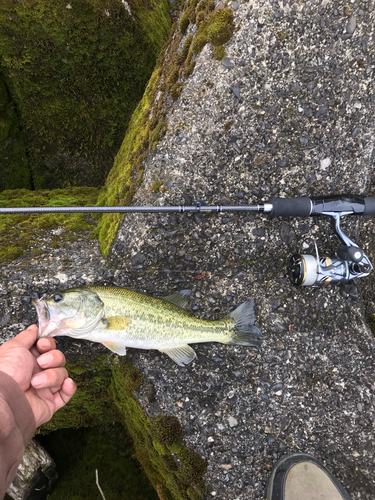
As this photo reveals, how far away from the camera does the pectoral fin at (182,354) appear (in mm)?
3553

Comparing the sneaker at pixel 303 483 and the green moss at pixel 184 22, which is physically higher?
the green moss at pixel 184 22

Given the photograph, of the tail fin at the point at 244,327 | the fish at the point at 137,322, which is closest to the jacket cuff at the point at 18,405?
the fish at the point at 137,322

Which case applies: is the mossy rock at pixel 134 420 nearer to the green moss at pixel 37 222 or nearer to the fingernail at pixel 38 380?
the fingernail at pixel 38 380

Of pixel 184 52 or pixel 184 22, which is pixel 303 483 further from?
pixel 184 22

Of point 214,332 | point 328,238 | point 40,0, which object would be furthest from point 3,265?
point 328,238

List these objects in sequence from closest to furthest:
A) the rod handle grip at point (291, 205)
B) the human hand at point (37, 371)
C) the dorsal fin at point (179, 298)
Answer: the human hand at point (37, 371), the rod handle grip at point (291, 205), the dorsal fin at point (179, 298)

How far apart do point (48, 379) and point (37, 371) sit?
21cm

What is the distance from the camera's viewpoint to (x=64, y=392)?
Answer: 3275 mm

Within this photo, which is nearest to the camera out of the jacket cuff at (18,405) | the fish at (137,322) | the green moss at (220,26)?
the jacket cuff at (18,405)

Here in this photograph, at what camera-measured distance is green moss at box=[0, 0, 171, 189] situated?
3.94 m

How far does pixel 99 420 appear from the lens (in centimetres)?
451

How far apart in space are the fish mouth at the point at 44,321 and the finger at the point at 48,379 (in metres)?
0.37

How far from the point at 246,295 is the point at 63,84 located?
12.7 ft

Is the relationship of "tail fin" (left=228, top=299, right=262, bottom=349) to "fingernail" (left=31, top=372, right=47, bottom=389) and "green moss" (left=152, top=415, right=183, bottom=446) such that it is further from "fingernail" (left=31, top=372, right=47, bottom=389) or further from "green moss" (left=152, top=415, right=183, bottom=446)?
"fingernail" (left=31, top=372, right=47, bottom=389)
